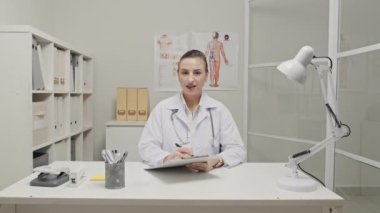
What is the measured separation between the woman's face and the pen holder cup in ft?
2.60

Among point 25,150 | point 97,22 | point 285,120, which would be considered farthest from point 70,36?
point 285,120

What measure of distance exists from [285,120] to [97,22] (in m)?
2.32

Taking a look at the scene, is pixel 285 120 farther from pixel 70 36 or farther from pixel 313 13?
pixel 70 36

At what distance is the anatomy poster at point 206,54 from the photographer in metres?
3.69

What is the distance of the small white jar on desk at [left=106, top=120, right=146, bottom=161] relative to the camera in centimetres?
319

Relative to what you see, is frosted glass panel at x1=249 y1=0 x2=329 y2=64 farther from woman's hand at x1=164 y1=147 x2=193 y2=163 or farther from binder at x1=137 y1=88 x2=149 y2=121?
woman's hand at x1=164 y1=147 x2=193 y2=163

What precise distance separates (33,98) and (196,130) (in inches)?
48.4

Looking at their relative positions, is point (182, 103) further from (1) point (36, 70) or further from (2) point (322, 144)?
(1) point (36, 70)

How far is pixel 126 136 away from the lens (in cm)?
320

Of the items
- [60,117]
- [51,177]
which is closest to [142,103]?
[60,117]

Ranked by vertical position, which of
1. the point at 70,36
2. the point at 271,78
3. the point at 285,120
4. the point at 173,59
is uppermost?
the point at 70,36

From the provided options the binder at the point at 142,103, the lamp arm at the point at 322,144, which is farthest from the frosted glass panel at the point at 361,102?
the binder at the point at 142,103

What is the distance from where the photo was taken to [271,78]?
3.30m

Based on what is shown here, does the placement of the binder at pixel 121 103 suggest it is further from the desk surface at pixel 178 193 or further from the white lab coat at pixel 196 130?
the desk surface at pixel 178 193
